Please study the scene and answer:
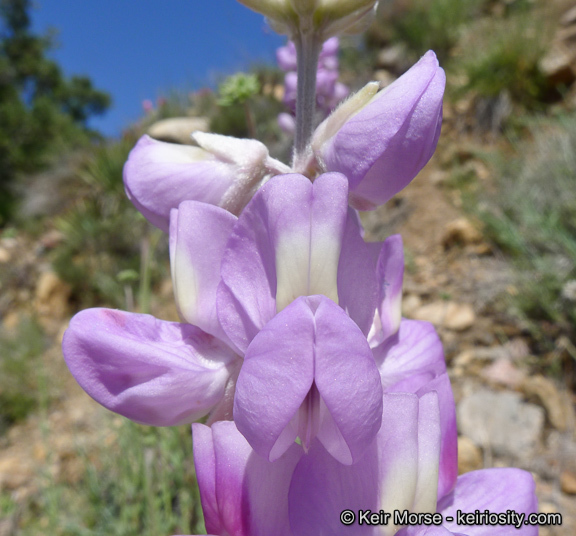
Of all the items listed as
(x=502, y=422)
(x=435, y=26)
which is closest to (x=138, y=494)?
(x=502, y=422)

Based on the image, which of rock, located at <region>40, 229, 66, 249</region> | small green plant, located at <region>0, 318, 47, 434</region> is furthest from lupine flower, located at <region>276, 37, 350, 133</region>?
rock, located at <region>40, 229, 66, 249</region>

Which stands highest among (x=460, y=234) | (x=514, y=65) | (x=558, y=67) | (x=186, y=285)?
(x=514, y=65)

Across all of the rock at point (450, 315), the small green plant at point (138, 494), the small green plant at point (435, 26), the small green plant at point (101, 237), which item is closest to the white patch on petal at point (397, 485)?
the small green plant at point (138, 494)

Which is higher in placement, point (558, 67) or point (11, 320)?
point (558, 67)

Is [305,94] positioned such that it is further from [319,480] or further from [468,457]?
[468,457]

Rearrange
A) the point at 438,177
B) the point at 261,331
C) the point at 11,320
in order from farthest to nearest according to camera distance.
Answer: the point at 11,320, the point at 438,177, the point at 261,331

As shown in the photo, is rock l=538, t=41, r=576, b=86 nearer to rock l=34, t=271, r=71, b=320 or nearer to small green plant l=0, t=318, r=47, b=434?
small green plant l=0, t=318, r=47, b=434
